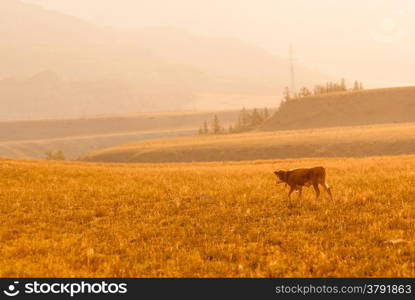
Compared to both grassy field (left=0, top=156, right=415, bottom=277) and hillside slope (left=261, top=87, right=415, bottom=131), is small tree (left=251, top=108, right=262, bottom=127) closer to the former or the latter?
hillside slope (left=261, top=87, right=415, bottom=131)

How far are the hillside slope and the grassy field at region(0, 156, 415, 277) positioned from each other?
387 feet

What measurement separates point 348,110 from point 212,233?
443 ft

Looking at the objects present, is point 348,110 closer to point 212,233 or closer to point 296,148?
point 296,148

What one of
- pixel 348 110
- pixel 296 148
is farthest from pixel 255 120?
pixel 296 148

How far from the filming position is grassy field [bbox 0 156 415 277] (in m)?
10.2

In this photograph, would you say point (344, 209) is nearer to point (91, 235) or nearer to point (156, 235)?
point (156, 235)

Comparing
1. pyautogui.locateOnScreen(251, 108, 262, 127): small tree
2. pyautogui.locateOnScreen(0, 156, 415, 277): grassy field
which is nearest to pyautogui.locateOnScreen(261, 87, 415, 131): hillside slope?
pyautogui.locateOnScreen(251, 108, 262, 127): small tree

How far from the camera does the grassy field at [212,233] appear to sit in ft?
33.3

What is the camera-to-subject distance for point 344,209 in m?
14.5

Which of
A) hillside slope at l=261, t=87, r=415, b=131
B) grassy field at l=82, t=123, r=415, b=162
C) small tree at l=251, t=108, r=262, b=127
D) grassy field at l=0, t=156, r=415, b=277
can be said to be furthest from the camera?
small tree at l=251, t=108, r=262, b=127

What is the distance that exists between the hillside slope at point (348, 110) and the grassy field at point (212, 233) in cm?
11787

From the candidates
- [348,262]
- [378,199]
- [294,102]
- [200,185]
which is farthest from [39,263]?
[294,102]

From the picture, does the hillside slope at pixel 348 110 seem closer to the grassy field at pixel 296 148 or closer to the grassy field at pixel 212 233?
the grassy field at pixel 296 148

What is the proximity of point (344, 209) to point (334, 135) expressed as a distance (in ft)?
266
